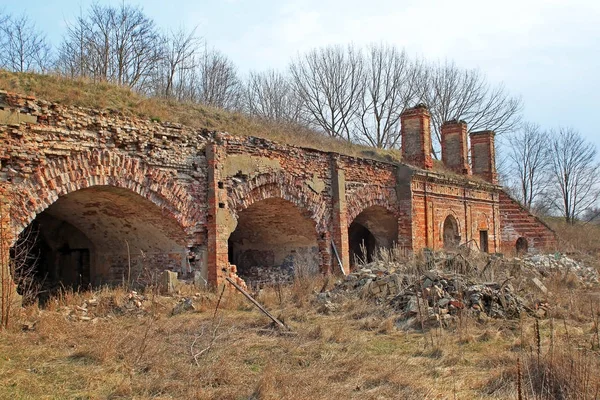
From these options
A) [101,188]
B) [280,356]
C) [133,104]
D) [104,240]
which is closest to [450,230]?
[104,240]

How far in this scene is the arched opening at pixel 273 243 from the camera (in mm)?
12406

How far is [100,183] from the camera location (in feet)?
27.2

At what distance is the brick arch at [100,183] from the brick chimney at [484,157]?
1410 cm

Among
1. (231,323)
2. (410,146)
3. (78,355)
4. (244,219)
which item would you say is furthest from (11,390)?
(410,146)

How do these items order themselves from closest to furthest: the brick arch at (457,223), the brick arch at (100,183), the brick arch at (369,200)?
the brick arch at (100,183), the brick arch at (369,200), the brick arch at (457,223)

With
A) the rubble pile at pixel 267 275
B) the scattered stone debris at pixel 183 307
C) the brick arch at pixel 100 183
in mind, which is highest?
the brick arch at pixel 100 183

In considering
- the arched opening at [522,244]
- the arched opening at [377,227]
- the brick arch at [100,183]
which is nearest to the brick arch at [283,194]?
the brick arch at [100,183]

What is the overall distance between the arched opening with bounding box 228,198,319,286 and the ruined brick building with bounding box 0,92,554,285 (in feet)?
0.09

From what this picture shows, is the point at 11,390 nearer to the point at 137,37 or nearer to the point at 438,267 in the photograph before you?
the point at 438,267

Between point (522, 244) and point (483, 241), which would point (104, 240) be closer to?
point (483, 241)

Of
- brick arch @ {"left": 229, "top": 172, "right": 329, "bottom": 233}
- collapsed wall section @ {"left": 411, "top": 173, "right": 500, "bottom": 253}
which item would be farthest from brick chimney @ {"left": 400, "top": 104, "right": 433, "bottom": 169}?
brick arch @ {"left": 229, "top": 172, "right": 329, "bottom": 233}

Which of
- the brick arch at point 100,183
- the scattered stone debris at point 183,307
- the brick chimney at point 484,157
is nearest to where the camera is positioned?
the brick arch at point 100,183

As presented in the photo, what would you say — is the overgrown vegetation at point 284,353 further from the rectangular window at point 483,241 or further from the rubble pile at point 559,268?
the rectangular window at point 483,241

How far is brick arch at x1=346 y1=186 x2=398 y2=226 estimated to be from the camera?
1336cm
